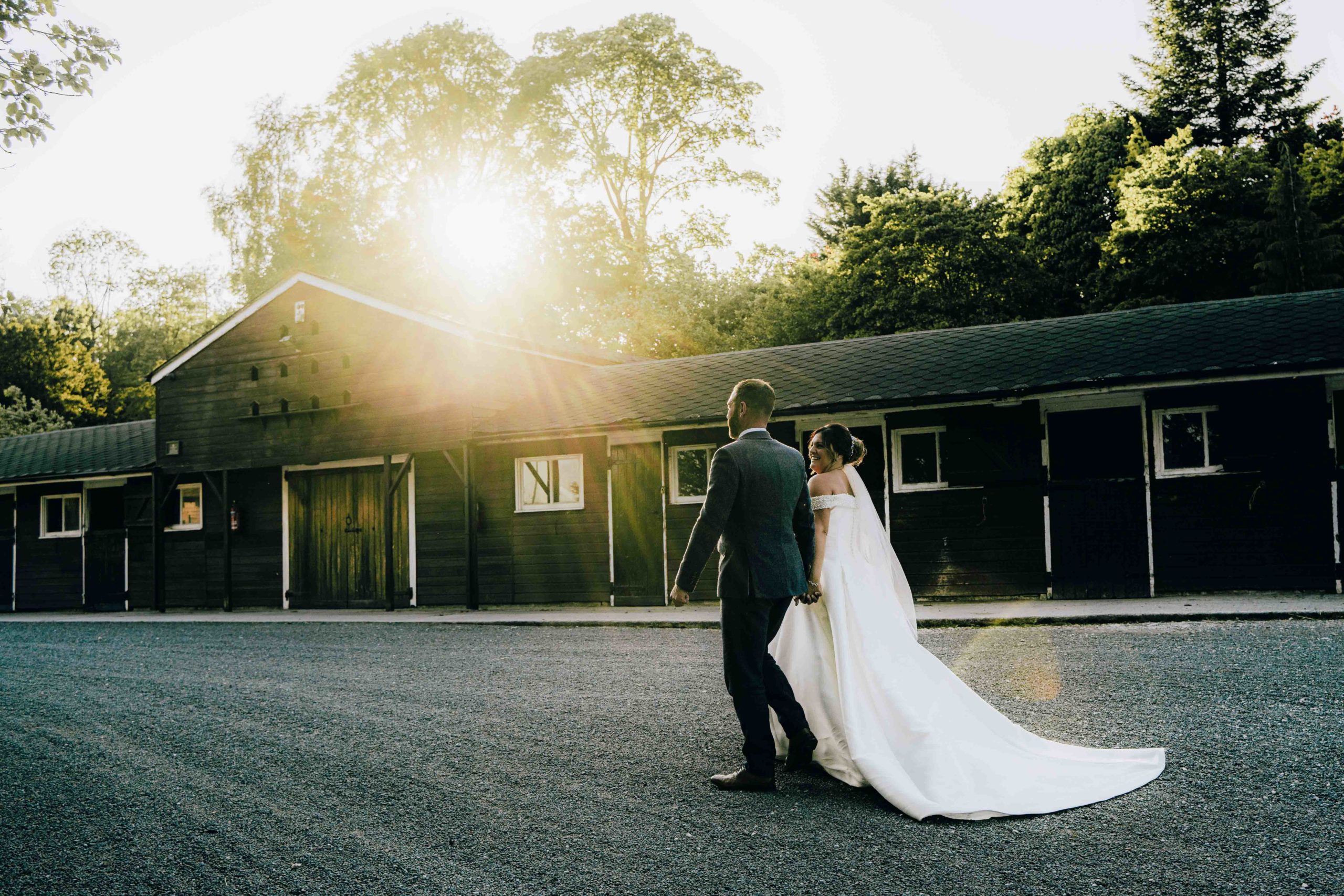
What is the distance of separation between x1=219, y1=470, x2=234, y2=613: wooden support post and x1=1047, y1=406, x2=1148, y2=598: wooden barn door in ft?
49.6

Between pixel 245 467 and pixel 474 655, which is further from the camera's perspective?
pixel 245 467

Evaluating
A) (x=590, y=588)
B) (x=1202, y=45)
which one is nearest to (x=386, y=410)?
(x=590, y=588)

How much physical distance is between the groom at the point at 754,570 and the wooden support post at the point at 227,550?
58.0ft

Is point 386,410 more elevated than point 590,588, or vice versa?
point 386,410

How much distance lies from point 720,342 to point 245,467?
59.8 ft

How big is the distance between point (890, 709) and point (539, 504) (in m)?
13.7

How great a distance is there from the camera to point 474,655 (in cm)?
1142

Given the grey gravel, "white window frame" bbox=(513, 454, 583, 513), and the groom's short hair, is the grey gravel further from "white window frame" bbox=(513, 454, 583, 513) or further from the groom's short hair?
"white window frame" bbox=(513, 454, 583, 513)

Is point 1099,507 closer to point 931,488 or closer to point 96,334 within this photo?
point 931,488

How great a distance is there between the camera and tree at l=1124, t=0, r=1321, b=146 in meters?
37.2

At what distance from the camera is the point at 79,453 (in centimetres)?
2502

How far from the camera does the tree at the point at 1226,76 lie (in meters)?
37.2

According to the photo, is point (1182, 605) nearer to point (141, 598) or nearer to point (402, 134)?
point (141, 598)

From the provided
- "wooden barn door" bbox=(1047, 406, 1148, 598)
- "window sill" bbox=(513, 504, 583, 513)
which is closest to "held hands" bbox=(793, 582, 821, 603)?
"wooden barn door" bbox=(1047, 406, 1148, 598)
